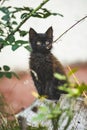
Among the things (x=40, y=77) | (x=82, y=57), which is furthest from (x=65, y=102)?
(x=82, y=57)

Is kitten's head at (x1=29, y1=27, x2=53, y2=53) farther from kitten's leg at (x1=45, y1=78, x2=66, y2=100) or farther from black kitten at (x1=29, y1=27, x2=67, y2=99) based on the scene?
kitten's leg at (x1=45, y1=78, x2=66, y2=100)

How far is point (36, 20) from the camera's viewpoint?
12.8ft

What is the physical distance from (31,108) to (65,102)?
0.36 meters

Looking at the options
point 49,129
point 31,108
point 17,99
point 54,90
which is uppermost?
point 49,129

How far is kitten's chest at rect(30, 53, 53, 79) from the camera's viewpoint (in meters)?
3.37

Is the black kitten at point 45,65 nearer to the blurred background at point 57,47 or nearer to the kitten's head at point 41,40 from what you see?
the kitten's head at point 41,40

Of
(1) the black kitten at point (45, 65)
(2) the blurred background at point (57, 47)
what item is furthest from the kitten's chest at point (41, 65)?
(2) the blurred background at point (57, 47)

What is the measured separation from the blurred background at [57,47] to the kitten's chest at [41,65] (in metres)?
0.27

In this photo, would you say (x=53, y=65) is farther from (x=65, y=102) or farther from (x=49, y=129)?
(x=49, y=129)

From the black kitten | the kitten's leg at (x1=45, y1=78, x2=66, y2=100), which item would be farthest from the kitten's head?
the kitten's leg at (x1=45, y1=78, x2=66, y2=100)

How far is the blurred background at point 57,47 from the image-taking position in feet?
12.3

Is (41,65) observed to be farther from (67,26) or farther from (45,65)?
(67,26)

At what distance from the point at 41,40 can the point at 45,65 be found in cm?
19

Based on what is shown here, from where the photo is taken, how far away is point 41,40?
337 cm
